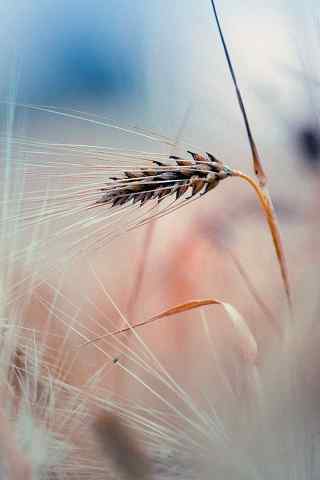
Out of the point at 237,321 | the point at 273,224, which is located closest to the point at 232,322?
the point at 237,321

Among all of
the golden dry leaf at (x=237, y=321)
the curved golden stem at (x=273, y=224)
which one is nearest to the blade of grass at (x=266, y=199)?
the curved golden stem at (x=273, y=224)

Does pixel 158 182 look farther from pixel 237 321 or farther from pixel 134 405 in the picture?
pixel 134 405

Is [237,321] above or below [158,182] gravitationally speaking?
below

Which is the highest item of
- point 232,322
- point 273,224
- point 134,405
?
point 273,224

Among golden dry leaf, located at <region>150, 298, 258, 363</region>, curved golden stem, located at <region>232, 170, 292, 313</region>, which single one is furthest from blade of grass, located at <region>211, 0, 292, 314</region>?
golden dry leaf, located at <region>150, 298, 258, 363</region>

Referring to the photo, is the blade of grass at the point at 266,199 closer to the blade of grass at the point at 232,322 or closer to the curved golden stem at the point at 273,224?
the curved golden stem at the point at 273,224

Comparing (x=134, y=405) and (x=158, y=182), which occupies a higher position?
(x=158, y=182)

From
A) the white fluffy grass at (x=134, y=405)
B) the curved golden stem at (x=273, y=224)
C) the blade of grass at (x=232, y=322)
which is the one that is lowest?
the white fluffy grass at (x=134, y=405)

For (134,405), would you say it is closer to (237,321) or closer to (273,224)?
(237,321)

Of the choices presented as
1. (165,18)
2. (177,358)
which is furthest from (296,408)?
(165,18)
